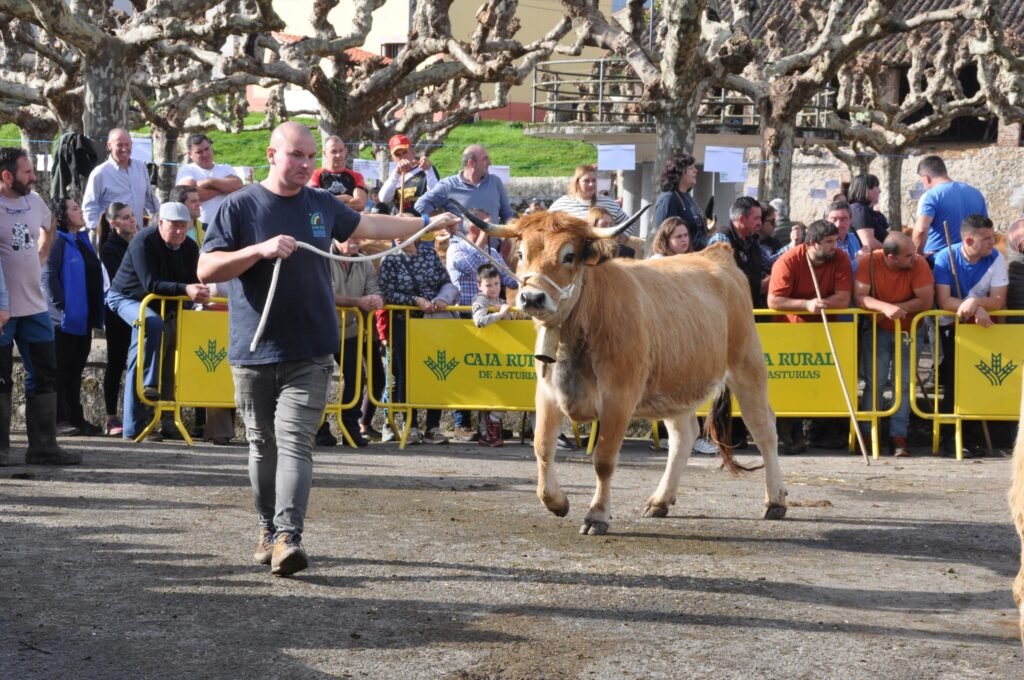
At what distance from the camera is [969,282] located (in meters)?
13.0

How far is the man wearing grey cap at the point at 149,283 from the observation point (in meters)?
12.3

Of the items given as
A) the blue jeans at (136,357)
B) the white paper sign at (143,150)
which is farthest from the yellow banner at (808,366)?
the white paper sign at (143,150)

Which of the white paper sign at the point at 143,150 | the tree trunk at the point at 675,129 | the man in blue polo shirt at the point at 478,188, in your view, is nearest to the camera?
the man in blue polo shirt at the point at 478,188

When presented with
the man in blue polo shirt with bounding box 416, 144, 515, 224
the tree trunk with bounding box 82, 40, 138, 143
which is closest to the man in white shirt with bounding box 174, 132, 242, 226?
the man in blue polo shirt with bounding box 416, 144, 515, 224

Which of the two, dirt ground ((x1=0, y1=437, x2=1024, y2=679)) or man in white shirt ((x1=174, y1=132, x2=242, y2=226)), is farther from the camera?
man in white shirt ((x1=174, y1=132, x2=242, y2=226))

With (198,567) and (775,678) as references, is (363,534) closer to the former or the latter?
(198,567)

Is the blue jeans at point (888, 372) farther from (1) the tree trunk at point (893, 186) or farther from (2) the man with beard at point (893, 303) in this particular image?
(1) the tree trunk at point (893, 186)

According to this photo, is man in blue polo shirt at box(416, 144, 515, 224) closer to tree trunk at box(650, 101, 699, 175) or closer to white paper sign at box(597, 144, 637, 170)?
white paper sign at box(597, 144, 637, 170)

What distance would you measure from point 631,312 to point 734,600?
2.44m

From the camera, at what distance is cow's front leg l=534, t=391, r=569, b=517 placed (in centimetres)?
830

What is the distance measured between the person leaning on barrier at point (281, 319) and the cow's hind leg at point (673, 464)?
8.95ft

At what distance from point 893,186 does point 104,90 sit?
26.0m

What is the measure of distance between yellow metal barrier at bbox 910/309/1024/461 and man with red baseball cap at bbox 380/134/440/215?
17.5ft

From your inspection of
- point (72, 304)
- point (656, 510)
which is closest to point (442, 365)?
point (72, 304)
